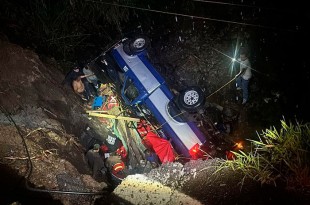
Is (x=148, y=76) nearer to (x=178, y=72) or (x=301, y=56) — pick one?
(x=178, y=72)

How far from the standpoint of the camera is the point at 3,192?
3736 mm

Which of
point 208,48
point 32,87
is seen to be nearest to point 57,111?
point 32,87

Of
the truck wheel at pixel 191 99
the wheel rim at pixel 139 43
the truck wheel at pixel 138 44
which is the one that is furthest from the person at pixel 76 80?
the truck wheel at pixel 191 99

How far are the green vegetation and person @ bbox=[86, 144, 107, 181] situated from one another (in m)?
3.88

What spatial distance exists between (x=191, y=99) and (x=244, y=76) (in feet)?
7.07

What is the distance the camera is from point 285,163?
3.16 m

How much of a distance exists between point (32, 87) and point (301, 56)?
7361mm

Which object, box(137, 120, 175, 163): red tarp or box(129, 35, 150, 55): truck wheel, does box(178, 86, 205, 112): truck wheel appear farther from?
box(129, 35, 150, 55): truck wheel

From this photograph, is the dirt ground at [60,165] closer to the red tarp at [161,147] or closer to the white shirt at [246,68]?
the white shirt at [246,68]

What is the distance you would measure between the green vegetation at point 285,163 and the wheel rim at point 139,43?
18.0ft

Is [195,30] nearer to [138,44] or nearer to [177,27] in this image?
[177,27]

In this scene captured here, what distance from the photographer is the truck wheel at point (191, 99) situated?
6750 millimetres

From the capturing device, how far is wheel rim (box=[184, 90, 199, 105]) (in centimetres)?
681

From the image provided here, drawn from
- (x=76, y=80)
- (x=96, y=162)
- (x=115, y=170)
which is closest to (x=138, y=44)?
(x=76, y=80)
